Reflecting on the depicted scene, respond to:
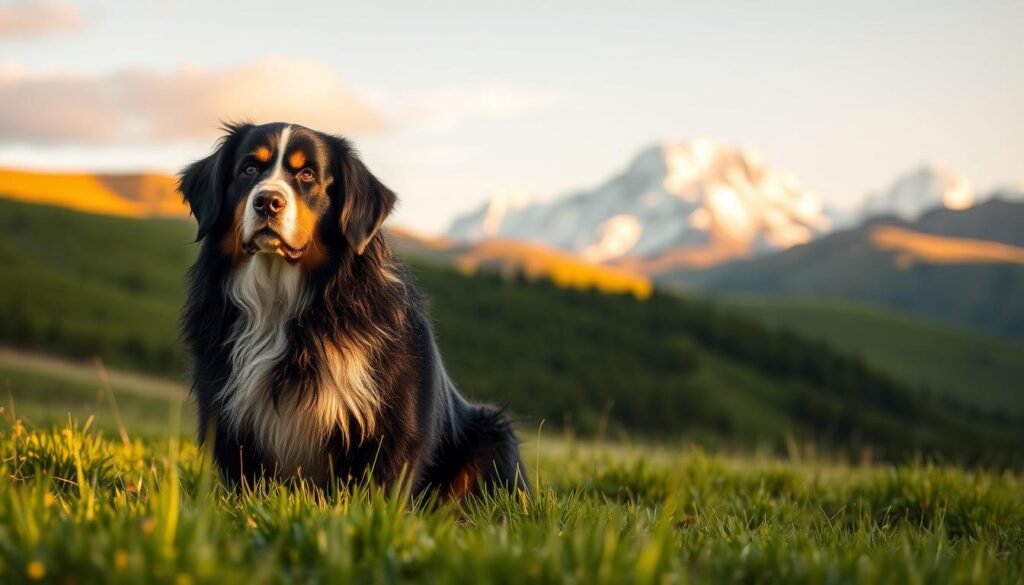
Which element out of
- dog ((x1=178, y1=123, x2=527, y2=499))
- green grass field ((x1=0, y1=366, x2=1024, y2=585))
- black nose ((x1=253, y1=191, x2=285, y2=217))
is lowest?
green grass field ((x1=0, y1=366, x2=1024, y2=585))

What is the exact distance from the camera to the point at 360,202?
5512mm

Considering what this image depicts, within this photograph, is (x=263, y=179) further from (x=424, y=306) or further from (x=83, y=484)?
(x=83, y=484)

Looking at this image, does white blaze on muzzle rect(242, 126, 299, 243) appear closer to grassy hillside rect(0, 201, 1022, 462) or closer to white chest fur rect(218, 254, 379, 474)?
white chest fur rect(218, 254, 379, 474)

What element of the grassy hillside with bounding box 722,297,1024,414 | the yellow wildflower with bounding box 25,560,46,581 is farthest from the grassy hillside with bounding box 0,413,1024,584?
the grassy hillside with bounding box 722,297,1024,414

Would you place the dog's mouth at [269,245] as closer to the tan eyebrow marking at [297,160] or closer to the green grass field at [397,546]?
the tan eyebrow marking at [297,160]

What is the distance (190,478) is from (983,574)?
4356 mm

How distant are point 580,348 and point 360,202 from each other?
106630mm

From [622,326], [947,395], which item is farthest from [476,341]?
[947,395]

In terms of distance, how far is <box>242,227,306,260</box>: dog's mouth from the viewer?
5.22m

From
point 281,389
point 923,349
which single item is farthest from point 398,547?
point 923,349

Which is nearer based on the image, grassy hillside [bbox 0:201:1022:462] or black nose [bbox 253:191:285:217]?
black nose [bbox 253:191:285:217]

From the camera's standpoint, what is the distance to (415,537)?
358 centimetres

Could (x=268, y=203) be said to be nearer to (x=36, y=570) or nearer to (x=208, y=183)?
(x=208, y=183)

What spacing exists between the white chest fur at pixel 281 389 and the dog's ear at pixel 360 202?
384 millimetres
